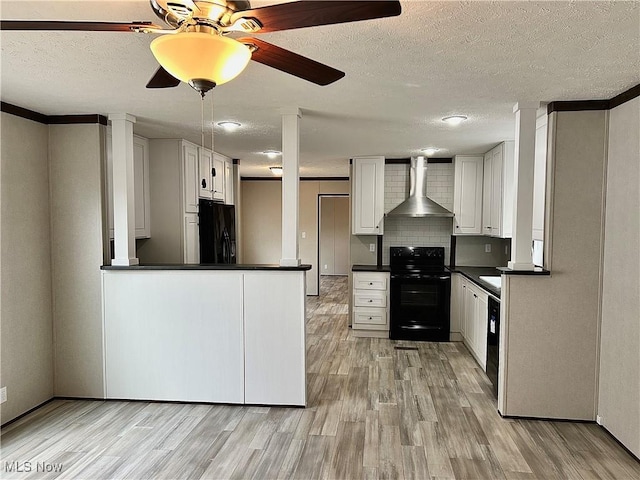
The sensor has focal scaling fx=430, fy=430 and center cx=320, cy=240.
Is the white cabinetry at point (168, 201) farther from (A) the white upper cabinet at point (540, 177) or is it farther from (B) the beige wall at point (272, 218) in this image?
(B) the beige wall at point (272, 218)

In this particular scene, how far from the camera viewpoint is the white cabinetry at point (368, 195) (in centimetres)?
570

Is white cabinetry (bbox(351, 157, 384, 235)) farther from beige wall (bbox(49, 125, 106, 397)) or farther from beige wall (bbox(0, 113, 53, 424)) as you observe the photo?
beige wall (bbox(0, 113, 53, 424))

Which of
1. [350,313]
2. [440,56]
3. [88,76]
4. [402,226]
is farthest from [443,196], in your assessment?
[88,76]

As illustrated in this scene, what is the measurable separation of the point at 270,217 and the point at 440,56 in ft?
20.9

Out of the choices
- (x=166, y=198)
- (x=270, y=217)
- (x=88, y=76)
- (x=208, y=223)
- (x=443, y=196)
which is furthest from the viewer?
(x=270, y=217)

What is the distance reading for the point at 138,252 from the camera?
177 inches

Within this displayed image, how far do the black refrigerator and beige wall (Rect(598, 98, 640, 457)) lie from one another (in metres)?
3.60

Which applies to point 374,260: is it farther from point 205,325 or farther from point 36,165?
point 36,165

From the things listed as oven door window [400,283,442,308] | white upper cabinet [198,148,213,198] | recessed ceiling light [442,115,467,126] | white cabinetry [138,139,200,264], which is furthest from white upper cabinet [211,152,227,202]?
recessed ceiling light [442,115,467,126]

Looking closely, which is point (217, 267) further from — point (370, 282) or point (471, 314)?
point (471, 314)

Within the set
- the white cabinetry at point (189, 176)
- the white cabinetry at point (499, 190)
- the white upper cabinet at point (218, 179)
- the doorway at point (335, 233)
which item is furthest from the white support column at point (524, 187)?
the doorway at point (335, 233)

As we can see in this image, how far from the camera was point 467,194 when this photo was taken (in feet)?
18.3

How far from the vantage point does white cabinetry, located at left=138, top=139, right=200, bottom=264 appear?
4.43 m

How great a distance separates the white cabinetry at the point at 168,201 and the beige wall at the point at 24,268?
3.64ft
